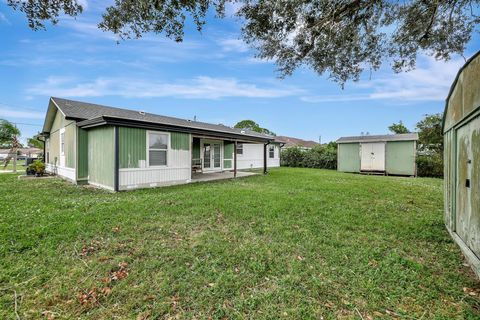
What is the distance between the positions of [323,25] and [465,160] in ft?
14.2

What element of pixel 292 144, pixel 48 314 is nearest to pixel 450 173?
pixel 48 314

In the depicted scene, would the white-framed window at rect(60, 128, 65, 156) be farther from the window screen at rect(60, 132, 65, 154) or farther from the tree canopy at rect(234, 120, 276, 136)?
the tree canopy at rect(234, 120, 276, 136)

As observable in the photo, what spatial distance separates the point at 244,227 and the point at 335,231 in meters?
1.83

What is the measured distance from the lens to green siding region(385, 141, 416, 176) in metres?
15.6

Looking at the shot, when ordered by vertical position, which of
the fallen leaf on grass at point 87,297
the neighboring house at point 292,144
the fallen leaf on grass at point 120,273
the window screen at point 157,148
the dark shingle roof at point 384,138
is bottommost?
the fallen leaf on grass at point 87,297

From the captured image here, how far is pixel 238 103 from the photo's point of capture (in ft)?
96.4

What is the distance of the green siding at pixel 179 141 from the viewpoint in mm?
9795

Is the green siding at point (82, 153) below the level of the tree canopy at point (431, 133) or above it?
below

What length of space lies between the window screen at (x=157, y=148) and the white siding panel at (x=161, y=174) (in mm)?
219

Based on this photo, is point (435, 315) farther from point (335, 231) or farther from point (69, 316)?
point (69, 316)

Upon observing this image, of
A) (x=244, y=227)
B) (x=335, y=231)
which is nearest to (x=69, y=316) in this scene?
(x=244, y=227)

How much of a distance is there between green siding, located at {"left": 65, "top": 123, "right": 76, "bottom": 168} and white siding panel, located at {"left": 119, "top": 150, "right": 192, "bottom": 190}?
3886 mm

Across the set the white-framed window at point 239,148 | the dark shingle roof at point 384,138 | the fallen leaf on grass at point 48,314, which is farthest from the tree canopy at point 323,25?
the white-framed window at point 239,148

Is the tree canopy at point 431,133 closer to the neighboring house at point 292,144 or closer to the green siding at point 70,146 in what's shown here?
the neighboring house at point 292,144
